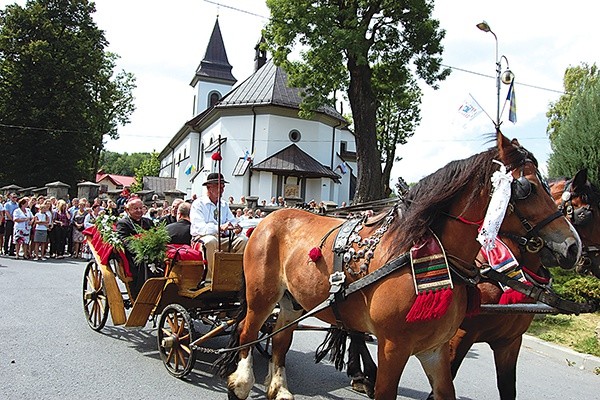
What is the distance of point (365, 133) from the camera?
18.5 meters

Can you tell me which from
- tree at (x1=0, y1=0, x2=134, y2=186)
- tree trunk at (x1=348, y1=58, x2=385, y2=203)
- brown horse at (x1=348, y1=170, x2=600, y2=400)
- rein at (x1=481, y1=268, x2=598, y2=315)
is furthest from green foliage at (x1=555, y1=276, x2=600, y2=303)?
tree at (x1=0, y1=0, x2=134, y2=186)

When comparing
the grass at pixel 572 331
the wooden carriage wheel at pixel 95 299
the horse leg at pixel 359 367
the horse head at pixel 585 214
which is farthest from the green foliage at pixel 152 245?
the grass at pixel 572 331

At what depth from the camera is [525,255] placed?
11.9 feet

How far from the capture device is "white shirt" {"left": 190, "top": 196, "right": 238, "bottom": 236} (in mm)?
5961

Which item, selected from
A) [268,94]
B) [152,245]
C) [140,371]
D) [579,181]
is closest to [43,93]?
[268,94]

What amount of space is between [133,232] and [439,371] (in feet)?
14.5

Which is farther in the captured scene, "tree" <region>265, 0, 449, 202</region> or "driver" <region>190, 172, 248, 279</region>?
"tree" <region>265, 0, 449, 202</region>

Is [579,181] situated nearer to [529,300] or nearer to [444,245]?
[529,300]

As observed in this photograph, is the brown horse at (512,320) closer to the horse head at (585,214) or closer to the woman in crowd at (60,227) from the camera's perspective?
the horse head at (585,214)

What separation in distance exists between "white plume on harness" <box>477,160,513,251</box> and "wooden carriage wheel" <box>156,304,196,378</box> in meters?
3.24

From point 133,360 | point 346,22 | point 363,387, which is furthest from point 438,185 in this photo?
point 346,22

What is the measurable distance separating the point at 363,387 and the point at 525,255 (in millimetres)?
2203

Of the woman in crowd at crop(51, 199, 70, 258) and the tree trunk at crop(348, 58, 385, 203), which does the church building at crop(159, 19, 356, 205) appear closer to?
the tree trunk at crop(348, 58, 385, 203)

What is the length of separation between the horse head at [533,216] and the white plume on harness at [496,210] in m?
0.12
